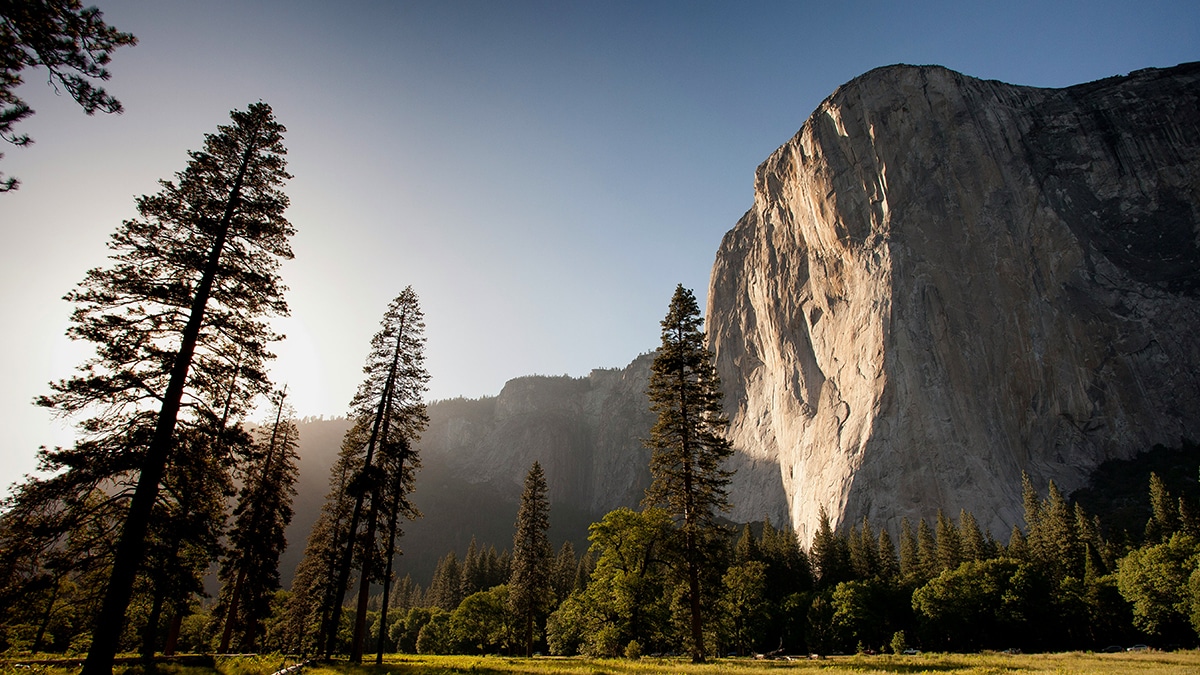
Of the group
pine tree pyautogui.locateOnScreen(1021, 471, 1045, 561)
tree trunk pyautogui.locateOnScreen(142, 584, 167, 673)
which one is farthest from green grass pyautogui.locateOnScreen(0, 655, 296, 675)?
pine tree pyautogui.locateOnScreen(1021, 471, 1045, 561)

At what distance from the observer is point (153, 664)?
1494 cm

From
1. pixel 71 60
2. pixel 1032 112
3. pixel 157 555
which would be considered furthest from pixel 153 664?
pixel 1032 112

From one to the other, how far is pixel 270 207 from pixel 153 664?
1236cm

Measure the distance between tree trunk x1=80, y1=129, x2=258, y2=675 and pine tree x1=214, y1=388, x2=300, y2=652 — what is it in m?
13.1

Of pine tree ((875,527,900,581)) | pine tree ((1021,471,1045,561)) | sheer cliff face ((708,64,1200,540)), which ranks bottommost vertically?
pine tree ((875,527,900,581))

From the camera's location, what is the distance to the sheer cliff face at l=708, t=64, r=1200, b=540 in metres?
91.0

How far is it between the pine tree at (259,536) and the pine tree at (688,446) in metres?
16.9

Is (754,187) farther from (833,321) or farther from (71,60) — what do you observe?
(71,60)

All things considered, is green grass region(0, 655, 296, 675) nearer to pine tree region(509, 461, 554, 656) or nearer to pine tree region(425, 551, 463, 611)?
pine tree region(509, 461, 554, 656)

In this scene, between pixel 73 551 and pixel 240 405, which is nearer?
pixel 73 551

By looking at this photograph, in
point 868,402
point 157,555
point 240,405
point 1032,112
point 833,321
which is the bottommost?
point 157,555

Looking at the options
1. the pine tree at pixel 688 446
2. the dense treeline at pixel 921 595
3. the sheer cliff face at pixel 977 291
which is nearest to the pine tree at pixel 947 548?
the dense treeline at pixel 921 595

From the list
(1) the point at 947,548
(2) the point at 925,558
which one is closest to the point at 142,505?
(1) the point at 947,548

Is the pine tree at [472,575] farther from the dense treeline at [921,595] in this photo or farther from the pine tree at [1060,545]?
the pine tree at [1060,545]
